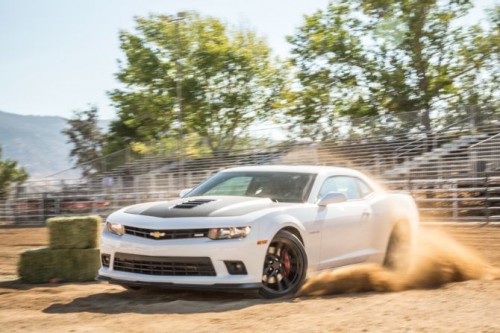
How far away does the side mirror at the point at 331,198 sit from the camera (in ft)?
25.4

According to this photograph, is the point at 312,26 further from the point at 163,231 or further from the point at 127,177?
the point at 163,231

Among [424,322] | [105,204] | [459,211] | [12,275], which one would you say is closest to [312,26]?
[105,204]

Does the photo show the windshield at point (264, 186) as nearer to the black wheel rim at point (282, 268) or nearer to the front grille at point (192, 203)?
the front grille at point (192, 203)

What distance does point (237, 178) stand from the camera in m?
8.45

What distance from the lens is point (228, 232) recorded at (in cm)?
691

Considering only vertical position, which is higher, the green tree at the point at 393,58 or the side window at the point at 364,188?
the green tree at the point at 393,58

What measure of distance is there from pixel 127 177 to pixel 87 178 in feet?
9.27

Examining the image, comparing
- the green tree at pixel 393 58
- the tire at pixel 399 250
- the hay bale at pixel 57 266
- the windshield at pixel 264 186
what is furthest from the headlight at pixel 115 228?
the green tree at pixel 393 58

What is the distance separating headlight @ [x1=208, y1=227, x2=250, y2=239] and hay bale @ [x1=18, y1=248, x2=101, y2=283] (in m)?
3.20

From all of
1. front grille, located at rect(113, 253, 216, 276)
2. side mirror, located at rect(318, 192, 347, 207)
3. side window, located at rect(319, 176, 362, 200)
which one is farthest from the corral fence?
front grille, located at rect(113, 253, 216, 276)

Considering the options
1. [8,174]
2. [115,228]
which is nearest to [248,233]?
[115,228]

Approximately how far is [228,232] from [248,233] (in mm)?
185

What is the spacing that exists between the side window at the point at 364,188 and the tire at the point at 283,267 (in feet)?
5.89

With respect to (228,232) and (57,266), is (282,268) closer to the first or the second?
(228,232)
